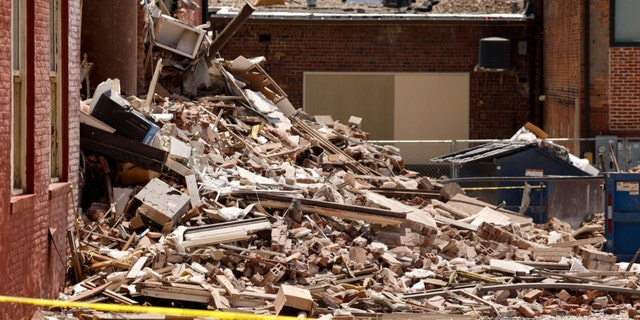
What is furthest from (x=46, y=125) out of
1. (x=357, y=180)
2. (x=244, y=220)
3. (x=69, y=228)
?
(x=357, y=180)

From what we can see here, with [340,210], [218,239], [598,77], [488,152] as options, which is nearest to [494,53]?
[598,77]

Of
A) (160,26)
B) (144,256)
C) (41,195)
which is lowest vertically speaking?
(144,256)

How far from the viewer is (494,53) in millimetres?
33656

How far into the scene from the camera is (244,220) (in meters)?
15.1

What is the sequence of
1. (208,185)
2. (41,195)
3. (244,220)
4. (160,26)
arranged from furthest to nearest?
(160,26) → (208,185) → (244,220) → (41,195)

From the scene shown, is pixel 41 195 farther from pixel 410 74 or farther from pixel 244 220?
pixel 410 74

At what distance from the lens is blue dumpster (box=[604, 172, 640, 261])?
18.1 meters

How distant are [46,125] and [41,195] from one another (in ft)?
2.55

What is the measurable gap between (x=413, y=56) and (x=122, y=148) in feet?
66.2

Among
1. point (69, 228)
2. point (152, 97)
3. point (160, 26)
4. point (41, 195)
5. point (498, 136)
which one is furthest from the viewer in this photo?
point (498, 136)

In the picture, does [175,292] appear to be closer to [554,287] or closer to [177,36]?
[554,287]

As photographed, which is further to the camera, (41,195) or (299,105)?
(299,105)

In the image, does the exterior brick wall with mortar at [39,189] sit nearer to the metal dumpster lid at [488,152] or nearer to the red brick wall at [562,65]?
the metal dumpster lid at [488,152]

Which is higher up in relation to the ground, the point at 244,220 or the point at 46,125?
the point at 46,125
